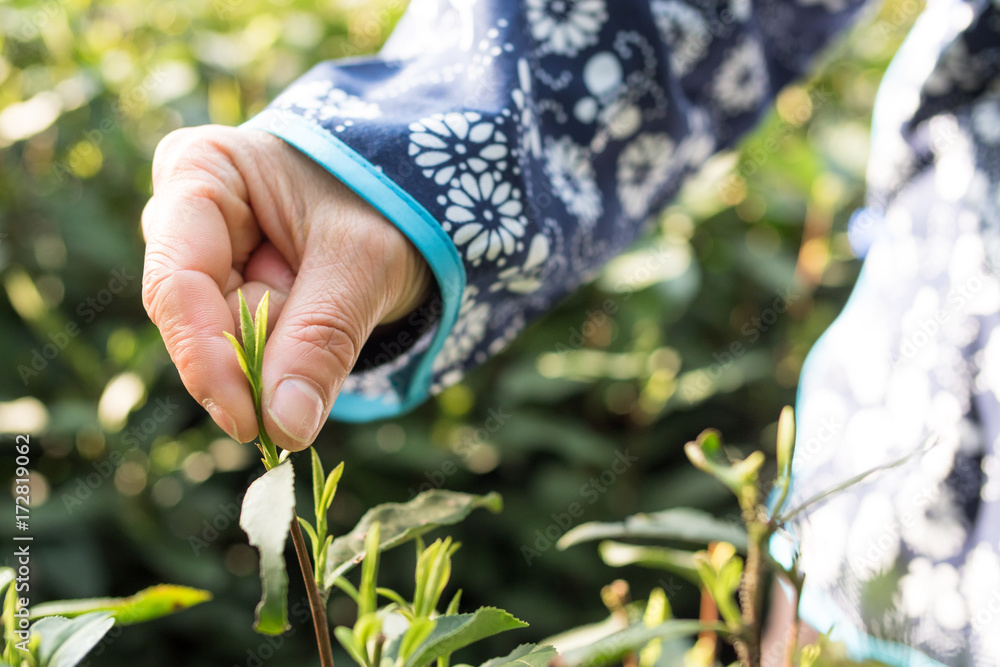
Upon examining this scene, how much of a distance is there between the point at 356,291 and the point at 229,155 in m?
0.14

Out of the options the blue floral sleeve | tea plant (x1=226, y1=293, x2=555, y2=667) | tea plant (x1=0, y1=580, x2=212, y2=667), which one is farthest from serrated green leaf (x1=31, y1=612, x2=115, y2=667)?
the blue floral sleeve

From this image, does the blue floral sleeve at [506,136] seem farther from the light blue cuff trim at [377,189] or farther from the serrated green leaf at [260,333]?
the serrated green leaf at [260,333]

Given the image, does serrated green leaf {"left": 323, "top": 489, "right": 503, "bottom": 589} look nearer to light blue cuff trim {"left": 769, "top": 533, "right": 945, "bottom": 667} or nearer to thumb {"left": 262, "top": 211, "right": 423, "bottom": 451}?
thumb {"left": 262, "top": 211, "right": 423, "bottom": 451}

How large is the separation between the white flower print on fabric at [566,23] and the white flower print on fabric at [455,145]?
0.46 ft

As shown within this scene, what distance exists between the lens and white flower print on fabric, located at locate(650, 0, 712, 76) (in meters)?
0.72

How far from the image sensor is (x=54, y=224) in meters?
1.32

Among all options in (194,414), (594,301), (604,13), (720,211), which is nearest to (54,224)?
(194,414)

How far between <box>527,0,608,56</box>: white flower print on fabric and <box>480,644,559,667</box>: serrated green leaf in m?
0.49

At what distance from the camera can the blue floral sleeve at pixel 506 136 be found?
527mm

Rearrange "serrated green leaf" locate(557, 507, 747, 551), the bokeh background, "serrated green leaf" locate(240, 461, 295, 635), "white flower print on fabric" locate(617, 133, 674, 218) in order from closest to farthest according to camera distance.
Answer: "serrated green leaf" locate(240, 461, 295, 635)
"serrated green leaf" locate(557, 507, 747, 551)
"white flower print on fabric" locate(617, 133, 674, 218)
the bokeh background

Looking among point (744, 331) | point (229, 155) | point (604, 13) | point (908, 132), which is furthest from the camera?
point (744, 331)

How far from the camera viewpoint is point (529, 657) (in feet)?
1.31

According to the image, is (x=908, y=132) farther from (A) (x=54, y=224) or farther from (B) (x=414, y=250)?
(A) (x=54, y=224)

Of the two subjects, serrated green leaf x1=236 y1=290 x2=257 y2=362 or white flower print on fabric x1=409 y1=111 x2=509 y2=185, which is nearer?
serrated green leaf x1=236 y1=290 x2=257 y2=362
